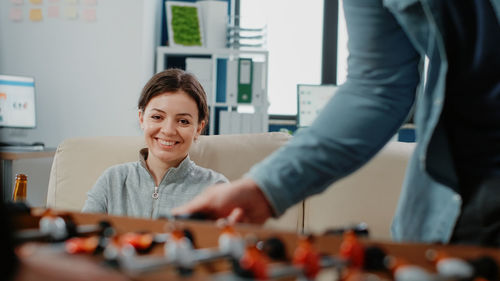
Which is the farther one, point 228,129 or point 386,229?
point 228,129

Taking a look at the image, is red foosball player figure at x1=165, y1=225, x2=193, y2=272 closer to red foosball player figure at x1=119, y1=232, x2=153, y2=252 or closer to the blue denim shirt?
red foosball player figure at x1=119, y1=232, x2=153, y2=252

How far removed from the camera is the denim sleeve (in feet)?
2.39

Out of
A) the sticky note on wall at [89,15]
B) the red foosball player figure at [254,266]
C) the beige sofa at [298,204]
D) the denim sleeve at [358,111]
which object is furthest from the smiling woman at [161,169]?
the sticky note on wall at [89,15]

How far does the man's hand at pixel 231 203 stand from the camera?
66 cm

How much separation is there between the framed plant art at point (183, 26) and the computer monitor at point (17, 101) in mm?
1172

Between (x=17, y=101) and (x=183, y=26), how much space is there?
1.43m

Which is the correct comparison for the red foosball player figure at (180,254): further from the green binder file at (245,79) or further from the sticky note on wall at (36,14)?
the sticky note on wall at (36,14)

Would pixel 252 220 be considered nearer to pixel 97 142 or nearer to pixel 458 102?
pixel 458 102

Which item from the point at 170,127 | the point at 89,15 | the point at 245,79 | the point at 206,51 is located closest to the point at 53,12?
the point at 89,15

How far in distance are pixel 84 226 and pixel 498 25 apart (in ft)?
2.18

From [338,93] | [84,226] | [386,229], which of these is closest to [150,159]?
[386,229]

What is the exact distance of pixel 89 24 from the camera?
12.7 ft

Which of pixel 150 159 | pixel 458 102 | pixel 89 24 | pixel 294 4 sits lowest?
pixel 150 159

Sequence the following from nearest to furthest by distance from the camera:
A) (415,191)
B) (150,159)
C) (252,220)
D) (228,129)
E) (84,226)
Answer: (84,226) < (252,220) < (415,191) < (150,159) < (228,129)
